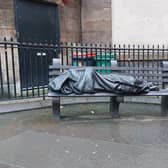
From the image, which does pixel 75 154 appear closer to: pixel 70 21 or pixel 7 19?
pixel 7 19

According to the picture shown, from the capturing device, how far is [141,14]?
398 inches

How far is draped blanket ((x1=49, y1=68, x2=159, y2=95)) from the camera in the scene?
454 centimetres

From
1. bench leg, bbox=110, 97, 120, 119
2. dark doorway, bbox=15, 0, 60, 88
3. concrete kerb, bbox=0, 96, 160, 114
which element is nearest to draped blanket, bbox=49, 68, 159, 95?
bench leg, bbox=110, 97, 120, 119

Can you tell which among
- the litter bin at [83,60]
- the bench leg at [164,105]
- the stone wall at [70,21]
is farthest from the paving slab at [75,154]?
the stone wall at [70,21]

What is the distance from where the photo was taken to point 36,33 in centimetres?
834

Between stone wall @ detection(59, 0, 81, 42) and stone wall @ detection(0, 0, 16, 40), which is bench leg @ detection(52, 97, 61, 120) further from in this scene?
stone wall @ detection(59, 0, 81, 42)

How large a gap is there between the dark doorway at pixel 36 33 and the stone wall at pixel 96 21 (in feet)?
5.83

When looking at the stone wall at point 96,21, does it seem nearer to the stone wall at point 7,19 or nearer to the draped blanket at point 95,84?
the stone wall at point 7,19

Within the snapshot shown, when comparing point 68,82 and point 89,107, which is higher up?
point 68,82

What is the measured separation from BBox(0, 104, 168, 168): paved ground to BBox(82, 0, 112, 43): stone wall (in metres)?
5.49

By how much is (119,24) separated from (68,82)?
6245 millimetres

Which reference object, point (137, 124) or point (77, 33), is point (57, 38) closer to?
point (77, 33)

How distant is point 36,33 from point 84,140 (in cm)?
535

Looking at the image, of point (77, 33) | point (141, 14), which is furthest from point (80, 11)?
point (141, 14)
